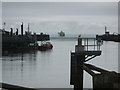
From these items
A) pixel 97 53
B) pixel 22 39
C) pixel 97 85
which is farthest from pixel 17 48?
pixel 97 85

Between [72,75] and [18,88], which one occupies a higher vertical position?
[18,88]

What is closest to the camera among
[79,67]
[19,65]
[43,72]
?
[79,67]

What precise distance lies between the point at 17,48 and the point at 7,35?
939 cm

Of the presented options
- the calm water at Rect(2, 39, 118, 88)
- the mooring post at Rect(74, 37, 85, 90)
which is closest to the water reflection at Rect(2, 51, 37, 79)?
the calm water at Rect(2, 39, 118, 88)

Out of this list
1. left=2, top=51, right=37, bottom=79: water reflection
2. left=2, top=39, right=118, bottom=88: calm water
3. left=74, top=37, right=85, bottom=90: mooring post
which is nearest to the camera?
left=74, top=37, right=85, bottom=90: mooring post

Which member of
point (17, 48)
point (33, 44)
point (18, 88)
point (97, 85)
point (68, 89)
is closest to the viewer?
point (18, 88)

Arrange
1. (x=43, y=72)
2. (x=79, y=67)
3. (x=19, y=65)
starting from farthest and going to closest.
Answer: (x=19, y=65) → (x=43, y=72) → (x=79, y=67)

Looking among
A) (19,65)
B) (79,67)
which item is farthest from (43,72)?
(79,67)

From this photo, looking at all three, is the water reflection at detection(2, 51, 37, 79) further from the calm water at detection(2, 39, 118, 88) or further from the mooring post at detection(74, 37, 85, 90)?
the mooring post at detection(74, 37, 85, 90)

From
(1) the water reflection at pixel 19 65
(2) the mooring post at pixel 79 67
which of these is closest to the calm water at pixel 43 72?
(1) the water reflection at pixel 19 65

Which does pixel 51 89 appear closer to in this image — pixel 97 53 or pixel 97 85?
pixel 97 53

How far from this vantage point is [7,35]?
7819 cm

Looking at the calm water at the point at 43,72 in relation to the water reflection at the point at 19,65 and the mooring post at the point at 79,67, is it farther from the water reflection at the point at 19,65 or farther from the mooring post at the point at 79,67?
the mooring post at the point at 79,67

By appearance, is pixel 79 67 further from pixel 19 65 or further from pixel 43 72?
pixel 19 65
